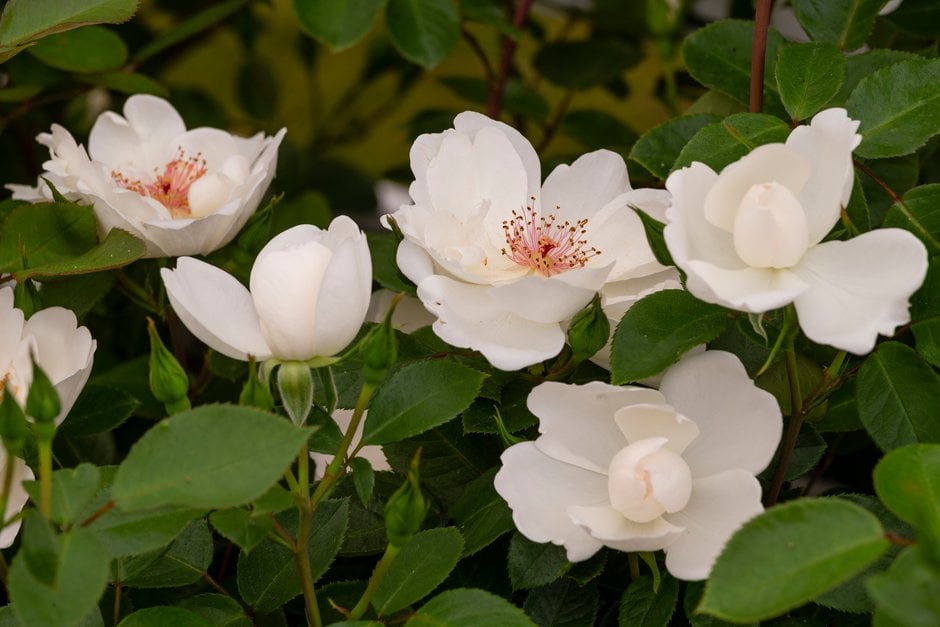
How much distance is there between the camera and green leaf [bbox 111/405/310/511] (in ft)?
1.30

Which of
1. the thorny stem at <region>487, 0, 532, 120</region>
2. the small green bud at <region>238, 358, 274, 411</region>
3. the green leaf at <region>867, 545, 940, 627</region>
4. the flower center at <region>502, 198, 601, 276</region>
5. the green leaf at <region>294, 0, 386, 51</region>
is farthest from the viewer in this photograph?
the thorny stem at <region>487, 0, 532, 120</region>

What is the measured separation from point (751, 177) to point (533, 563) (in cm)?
19

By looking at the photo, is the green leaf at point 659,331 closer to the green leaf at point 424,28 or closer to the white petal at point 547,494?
the white petal at point 547,494

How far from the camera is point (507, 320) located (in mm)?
499

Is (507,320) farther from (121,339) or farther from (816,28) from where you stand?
(121,339)

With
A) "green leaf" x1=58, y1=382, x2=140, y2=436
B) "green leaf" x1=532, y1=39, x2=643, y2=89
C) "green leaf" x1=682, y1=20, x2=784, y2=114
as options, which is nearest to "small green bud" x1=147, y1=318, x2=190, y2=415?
"green leaf" x1=58, y1=382, x2=140, y2=436

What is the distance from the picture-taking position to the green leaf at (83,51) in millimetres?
742

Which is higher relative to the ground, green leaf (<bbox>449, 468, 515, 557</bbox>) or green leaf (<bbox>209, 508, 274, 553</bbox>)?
green leaf (<bbox>209, 508, 274, 553</bbox>)

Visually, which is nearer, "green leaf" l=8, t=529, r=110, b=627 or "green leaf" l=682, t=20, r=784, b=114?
"green leaf" l=8, t=529, r=110, b=627

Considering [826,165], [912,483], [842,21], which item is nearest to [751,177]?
[826,165]

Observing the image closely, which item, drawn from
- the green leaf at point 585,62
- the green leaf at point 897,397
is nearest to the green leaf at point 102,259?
the green leaf at point 897,397

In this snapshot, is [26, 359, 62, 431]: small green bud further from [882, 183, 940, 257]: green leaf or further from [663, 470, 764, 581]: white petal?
[882, 183, 940, 257]: green leaf

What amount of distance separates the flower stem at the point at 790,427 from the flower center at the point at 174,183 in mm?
342

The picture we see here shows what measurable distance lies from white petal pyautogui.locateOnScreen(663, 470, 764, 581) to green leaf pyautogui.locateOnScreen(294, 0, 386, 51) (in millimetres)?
402
